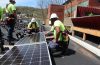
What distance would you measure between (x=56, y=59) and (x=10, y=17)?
6.18 meters

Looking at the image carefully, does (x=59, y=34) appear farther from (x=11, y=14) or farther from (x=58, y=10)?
(x=58, y=10)

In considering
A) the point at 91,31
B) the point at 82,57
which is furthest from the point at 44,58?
the point at 91,31

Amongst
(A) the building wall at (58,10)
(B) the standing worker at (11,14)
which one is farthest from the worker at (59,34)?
(A) the building wall at (58,10)

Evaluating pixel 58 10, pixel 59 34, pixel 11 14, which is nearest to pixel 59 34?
pixel 59 34

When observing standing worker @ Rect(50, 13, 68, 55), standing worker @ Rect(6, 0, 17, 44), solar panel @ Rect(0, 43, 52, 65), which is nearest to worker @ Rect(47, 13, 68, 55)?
standing worker @ Rect(50, 13, 68, 55)

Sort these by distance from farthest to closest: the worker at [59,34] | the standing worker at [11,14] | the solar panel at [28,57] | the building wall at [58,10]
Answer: the building wall at [58,10] < the standing worker at [11,14] < the worker at [59,34] < the solar panel at [28,57]

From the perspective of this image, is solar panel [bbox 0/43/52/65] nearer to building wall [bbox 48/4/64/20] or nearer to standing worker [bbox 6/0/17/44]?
standing worker [bbox 6/0/17/44]

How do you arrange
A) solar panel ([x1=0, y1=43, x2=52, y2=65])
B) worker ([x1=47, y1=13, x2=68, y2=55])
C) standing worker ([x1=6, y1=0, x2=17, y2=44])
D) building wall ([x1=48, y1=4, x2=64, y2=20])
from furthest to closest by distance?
building wall ([x1=48, y1=4, x2=64, y2=20]), standing worker ([x1=6, y1=0, x2=17, y2=44]), worker ([x1=47, y1=13, x2=68, y2=55]), solar panel ([x1=0, y1=43, x2=52, y2=65])

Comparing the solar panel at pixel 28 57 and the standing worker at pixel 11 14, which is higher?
the standing worker at pixel 11 14

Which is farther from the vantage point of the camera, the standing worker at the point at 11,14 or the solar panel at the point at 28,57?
the standing worker at the point at 11,14

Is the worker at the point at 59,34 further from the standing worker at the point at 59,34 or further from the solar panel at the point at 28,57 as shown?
the solar panel at the point at 28,57

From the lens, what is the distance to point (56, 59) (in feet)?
29.6

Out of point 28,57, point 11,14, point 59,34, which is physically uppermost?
point 11,14

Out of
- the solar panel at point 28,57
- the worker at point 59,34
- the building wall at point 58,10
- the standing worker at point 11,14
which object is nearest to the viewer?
the solar panel at point 28,57
